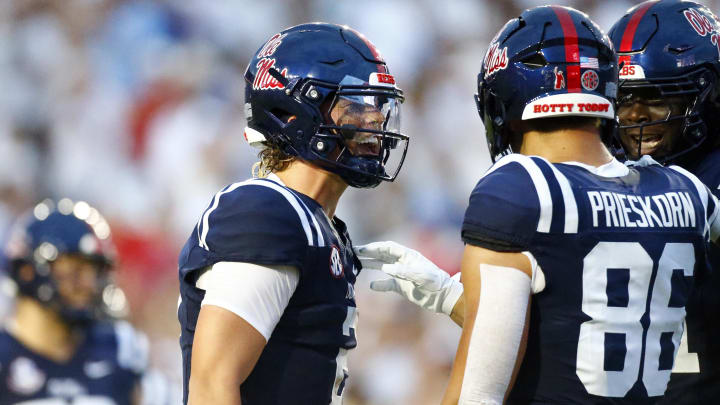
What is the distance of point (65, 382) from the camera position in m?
4.13

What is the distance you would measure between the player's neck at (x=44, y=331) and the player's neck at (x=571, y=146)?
101 inches

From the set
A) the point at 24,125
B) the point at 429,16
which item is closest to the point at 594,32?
the point at 429,16

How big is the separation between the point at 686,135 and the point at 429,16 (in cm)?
415

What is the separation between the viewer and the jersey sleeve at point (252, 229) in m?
2.13

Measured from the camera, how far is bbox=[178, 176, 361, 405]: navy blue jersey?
2146 millimetres

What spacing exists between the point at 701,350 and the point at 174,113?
15.2 ft

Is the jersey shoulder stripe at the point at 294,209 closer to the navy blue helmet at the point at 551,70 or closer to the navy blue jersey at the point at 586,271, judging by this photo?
the navy blue jersey at the point at 586,271

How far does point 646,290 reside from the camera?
7.25 ft

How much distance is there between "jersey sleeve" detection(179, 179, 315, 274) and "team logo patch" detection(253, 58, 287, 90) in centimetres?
36

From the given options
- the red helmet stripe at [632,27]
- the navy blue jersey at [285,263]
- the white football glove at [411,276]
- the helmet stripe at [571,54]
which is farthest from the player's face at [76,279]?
the helmet stripe at [571,54]

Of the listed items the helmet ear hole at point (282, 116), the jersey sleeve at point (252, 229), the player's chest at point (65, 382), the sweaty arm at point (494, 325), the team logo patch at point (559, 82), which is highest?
the team logo patch at point (559, 82)

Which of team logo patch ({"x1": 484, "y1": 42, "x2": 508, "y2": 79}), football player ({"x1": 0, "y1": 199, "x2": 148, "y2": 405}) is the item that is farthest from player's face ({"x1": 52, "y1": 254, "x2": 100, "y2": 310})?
team logo patch ({"x1": 484, "y1": 42, "x2": 508, "y2": 79})

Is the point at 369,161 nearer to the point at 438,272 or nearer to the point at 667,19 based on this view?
the point at 438,272

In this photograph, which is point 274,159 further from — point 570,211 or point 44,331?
point 44,331
